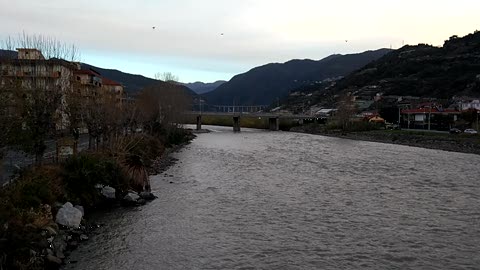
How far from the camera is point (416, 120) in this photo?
9706 cm

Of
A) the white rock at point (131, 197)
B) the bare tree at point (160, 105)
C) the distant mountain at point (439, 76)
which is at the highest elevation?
the distant mountain at point (439, 76)

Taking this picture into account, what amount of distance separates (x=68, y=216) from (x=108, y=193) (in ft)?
16.4

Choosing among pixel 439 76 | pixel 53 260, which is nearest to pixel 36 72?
pixel 53 260

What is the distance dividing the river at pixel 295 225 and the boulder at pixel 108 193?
137cm

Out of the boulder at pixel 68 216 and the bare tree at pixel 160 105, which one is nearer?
the boulder at pixel 68 216

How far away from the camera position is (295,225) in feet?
55.3

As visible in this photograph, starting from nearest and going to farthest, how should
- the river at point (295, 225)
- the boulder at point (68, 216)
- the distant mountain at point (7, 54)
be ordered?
the river at point (295, 225)
the boulder at point (68, 216)
the distant mountain at point (7, 54)

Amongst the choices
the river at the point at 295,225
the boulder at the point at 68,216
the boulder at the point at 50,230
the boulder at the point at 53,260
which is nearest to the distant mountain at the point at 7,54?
the boulder at the point at 68,216

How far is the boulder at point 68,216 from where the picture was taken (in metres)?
14.8

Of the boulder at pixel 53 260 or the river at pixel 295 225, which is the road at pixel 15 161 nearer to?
the river at pixel 295 225

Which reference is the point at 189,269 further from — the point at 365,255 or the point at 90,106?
the point at 90,106

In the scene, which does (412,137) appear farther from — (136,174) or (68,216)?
(68,216)

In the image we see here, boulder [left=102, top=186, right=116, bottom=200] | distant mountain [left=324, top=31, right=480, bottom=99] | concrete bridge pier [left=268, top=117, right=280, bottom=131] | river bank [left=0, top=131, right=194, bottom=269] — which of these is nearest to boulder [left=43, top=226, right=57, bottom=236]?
river bank [left=0, top=131, right=194, bottom=269]

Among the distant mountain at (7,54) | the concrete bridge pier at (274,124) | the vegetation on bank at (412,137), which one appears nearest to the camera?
the distant mountain at (7,54)
